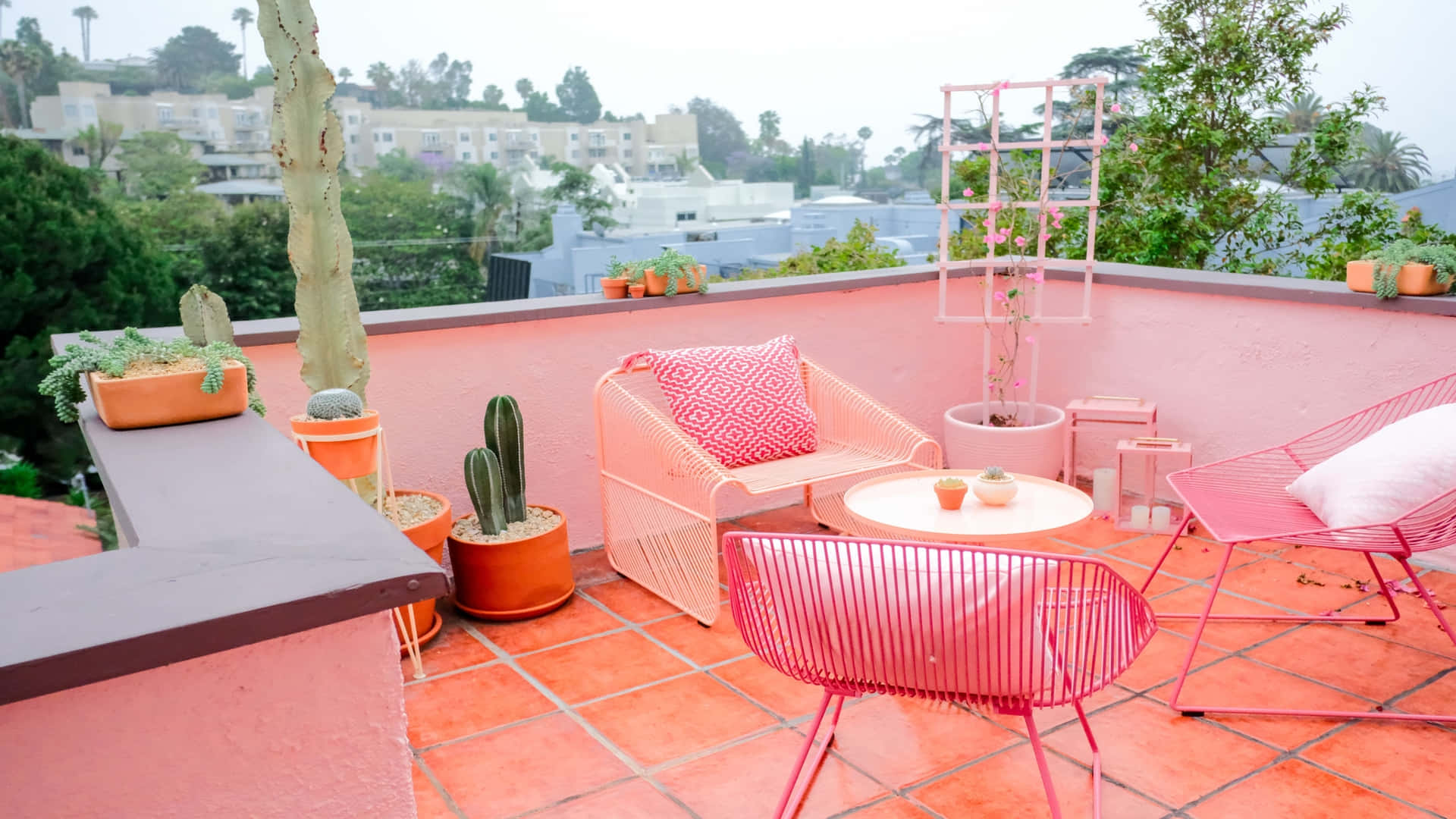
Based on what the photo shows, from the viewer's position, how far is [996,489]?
288cm

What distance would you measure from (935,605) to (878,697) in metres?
1.05

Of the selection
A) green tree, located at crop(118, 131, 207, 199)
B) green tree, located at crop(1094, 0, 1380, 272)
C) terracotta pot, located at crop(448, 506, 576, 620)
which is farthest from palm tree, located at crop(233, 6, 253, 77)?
terracotta pot, located at crop(448, 506, 576, 620)

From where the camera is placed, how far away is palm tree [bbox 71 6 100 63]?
85.7 feet

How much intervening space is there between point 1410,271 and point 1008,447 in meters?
1.48

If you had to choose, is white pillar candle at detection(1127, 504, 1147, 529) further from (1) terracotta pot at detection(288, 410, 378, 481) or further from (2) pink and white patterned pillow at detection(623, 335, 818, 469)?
(1) terracotta pot at detection(288, 410, 378, 481)

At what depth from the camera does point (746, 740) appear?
99.3 inches

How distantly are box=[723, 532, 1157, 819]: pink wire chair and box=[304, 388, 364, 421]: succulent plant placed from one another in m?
1.26

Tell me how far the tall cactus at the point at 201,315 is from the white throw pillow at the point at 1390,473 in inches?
108

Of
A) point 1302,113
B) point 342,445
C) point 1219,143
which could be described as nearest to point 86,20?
point 1219,143

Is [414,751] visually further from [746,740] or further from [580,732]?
[746,740]

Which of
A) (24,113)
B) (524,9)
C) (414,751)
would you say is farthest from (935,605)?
(524,9)

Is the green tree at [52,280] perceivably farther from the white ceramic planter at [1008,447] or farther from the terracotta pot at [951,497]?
the terracotta pot at [951,497]

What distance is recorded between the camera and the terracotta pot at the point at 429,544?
297cm

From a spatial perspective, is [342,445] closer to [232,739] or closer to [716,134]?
[232,739]
